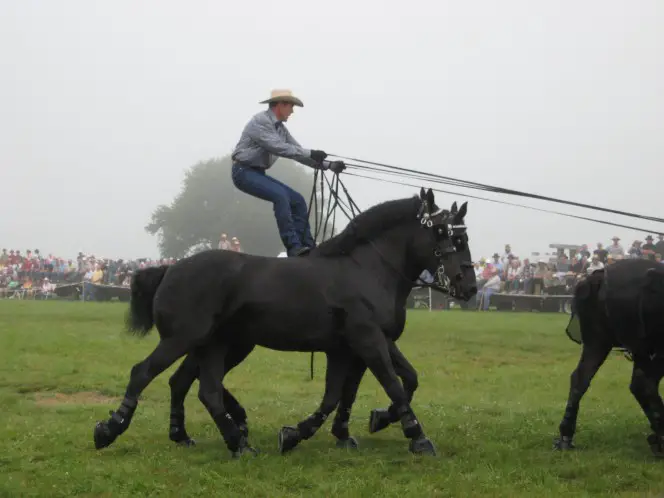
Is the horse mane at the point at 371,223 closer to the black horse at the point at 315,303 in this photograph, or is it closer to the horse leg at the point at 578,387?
the black horse at the point at 315,303

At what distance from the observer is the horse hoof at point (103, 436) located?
8.17 meters

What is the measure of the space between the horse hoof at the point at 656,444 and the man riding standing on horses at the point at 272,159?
398 cm

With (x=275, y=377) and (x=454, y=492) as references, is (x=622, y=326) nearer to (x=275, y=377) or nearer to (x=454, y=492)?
(x=454, y=492)

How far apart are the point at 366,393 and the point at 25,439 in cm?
582

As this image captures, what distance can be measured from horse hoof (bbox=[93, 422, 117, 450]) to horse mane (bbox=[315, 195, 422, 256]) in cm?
267

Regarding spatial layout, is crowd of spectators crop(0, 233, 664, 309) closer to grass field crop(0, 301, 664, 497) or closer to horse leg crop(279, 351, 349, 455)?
grass field crop(0, 301, 664, 497)

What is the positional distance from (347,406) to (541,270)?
20.8 meters

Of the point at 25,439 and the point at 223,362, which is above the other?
the point at 223,362

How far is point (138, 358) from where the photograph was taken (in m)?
16.4

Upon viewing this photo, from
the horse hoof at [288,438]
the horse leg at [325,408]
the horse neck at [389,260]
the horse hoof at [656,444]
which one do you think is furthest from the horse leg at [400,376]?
the horse hoof at [656,444]

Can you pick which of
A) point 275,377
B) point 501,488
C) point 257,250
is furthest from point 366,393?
point 257,250

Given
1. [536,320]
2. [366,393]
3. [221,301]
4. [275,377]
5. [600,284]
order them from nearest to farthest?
[221,301] → [600,284] → [366,393] → [275,377] → [536,320]

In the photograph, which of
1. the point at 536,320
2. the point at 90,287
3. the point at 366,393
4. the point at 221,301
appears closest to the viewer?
the point at 221,301

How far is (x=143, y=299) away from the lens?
29.9 feet
